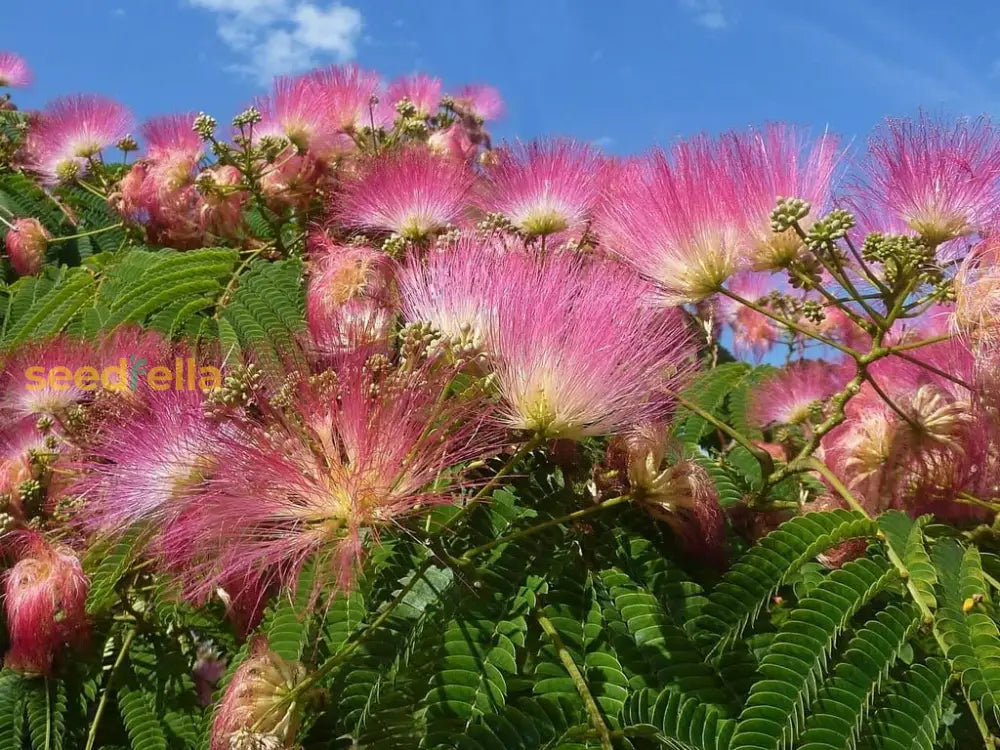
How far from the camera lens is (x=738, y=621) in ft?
4.41

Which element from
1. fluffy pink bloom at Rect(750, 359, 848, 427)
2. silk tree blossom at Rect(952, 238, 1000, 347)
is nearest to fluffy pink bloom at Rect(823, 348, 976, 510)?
silk tree blossom at Rect(952, 238, 1000, 347)

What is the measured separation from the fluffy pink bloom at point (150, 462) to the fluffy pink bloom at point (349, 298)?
0.28m

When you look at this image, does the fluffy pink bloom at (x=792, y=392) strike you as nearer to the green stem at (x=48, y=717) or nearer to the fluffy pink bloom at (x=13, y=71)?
the green stem at (x=48, y=717)

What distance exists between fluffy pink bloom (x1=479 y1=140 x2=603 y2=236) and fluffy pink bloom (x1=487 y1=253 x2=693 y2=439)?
2.07 ft


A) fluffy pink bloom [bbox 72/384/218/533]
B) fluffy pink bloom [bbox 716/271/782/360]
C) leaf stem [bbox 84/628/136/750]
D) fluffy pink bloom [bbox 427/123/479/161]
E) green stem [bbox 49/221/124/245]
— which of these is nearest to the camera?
fluffy pink bloom [bbox 72/384/218/533]

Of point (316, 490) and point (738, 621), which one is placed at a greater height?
point (316, 490)

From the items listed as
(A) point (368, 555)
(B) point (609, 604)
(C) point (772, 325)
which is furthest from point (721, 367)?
(A) point (368, 555)

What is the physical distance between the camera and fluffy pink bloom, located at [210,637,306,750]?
139 centimetres

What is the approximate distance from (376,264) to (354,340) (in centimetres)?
56

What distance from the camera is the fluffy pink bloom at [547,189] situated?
2.13m

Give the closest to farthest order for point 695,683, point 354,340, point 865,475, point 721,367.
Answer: point 695,683 < point 354,340 < point 865,475 < point 721,367

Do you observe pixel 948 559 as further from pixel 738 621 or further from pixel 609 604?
pixel 609 604

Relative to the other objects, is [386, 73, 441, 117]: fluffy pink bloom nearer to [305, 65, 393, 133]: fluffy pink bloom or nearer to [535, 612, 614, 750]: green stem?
[305, 65, 393, 133]: fluffy pink bloom

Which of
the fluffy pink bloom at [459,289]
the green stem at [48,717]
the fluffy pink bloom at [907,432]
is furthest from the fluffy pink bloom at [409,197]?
the green stem at [48,717]
